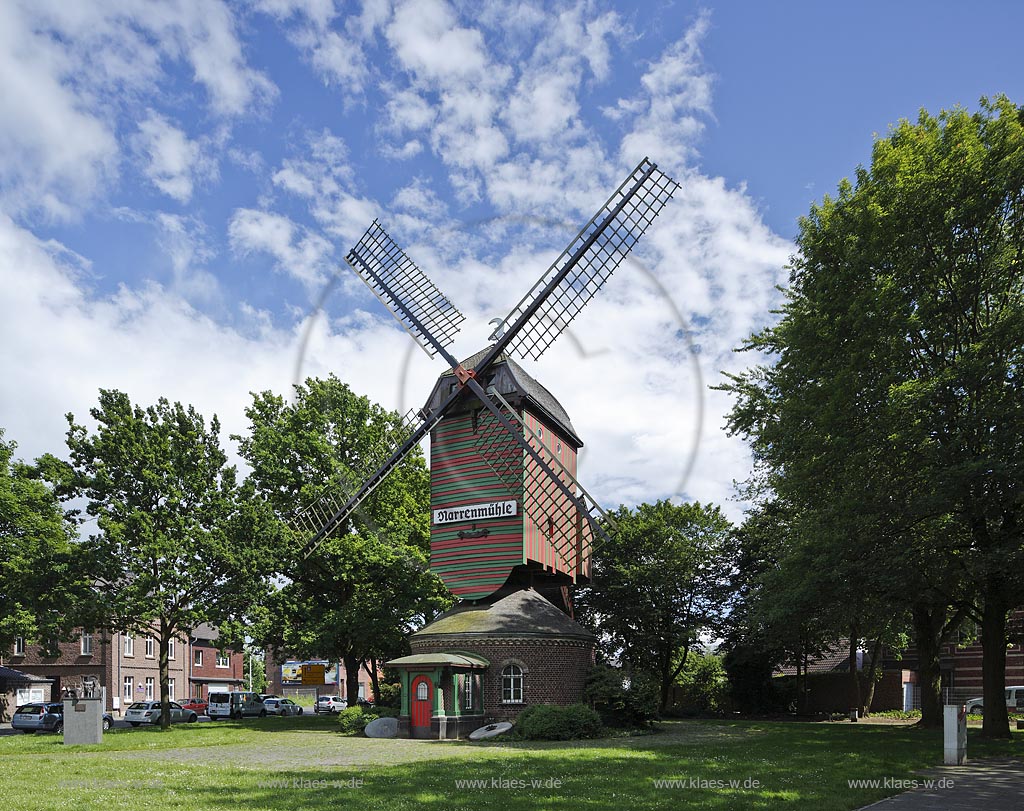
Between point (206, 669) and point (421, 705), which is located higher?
point (421, 705)

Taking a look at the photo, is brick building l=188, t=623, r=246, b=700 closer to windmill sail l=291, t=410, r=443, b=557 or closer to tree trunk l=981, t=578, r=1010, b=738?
windmill sail l=291, t=410, r=443, b=557

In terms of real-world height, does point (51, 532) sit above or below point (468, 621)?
above

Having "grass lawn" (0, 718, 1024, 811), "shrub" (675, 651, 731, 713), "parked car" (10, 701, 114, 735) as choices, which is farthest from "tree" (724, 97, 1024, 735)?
"parked car" (10, 701, 114, 735)

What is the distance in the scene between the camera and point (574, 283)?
36.4 metres

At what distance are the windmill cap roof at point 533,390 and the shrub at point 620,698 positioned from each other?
11.1 m

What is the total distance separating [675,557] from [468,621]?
1779 cm

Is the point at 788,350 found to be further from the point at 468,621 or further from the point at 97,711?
the point at 97,711

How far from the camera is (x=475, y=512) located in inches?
1458

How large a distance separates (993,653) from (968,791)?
13.1 meters

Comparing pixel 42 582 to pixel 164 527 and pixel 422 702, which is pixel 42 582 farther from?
pixel 422 702

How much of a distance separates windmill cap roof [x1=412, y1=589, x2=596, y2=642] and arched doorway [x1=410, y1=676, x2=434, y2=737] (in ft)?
9.55

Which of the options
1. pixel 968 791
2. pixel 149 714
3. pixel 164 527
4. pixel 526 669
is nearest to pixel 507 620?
pixel 526 669

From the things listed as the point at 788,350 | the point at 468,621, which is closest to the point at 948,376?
the point at 788,350

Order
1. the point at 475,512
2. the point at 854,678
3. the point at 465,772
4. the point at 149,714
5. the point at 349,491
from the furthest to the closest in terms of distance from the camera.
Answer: the point at 854,678
the point at 149,714
the point at 349,491
the point at 475,512
the point at 465,772
